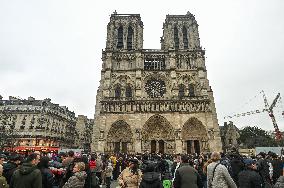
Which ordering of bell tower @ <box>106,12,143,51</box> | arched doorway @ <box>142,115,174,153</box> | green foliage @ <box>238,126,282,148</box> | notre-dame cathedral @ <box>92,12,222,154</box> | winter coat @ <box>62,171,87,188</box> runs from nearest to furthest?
1. winter coat @ <box>62,171,87,188</box>
2. notre-dame cathedral @ <box>92,12,222,154</box>
3. arched doorway @ <box>142,115,174,153</box>
4. bell tower @ <box>106,12,143,51</box>
5. green foliage @ <box>238,126,282,148</box>

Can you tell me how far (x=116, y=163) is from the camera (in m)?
16.6

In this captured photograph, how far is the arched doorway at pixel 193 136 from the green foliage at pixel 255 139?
20.1 meters

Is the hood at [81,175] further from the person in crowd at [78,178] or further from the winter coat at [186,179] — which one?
the winter coat at [186,179]

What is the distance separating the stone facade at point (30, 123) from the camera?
40.4 m

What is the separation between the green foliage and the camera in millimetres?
48875

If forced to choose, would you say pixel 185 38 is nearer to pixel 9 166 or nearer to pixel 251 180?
pixel 251 180

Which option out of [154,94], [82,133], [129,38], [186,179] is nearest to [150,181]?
[186,179]

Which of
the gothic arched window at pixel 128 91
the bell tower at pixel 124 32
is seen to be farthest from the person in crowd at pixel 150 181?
the bell tower at pixel 124 32

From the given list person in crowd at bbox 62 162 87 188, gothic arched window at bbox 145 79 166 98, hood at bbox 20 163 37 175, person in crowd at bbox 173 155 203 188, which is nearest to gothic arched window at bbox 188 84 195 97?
gothic arched window at bbox 145 79 166 98

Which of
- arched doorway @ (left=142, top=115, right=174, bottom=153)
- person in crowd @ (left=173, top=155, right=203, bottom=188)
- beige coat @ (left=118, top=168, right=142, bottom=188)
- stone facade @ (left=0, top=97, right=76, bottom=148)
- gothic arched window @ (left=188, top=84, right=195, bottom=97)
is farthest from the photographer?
stone facade @ (left=0, top=97, right=76, bottom=148)

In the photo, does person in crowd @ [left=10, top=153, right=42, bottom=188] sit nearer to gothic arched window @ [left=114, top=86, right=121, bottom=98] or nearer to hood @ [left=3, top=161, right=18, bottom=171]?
hood @ [left=3, top=161, right=18, bottom=171]

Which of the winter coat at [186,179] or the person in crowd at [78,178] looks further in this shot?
the winter coat at [186,179]

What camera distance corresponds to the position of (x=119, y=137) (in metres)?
32.8

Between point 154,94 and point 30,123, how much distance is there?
66.9ft
